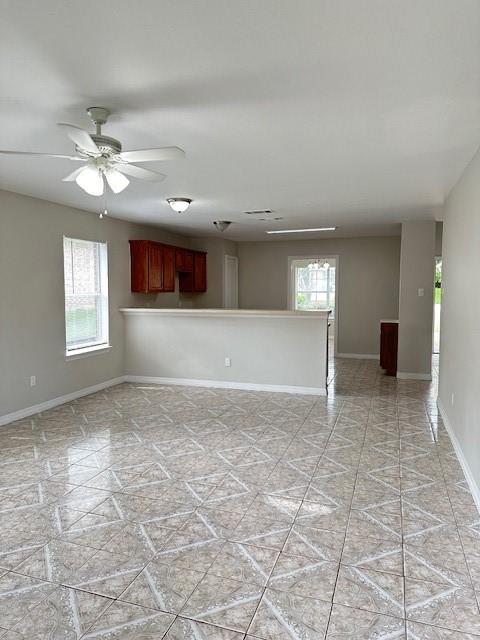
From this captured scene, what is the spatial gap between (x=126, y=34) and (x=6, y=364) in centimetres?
389

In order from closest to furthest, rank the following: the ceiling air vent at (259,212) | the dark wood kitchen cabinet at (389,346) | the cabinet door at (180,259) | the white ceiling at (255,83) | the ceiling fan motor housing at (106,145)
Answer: the white ceiling at (255,83)
the ceiling fan motor housing at (106,145)
the ceiling air vent at (259,212)
the dark wood kitchen cabinet at (389,346)
the cabinet door at (180,259)

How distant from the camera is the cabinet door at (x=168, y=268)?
7398mm

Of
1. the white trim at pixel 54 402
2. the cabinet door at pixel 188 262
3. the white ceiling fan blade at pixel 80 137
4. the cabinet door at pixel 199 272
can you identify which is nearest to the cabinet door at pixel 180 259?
the cabinet door at pixel 188 262

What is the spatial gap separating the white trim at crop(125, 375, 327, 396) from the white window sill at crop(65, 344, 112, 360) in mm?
707

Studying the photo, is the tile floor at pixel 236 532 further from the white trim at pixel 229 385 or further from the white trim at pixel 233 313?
the white trim at pixel 233 313

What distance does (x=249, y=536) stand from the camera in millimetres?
2564

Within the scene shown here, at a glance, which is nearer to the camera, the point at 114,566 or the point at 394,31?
the point at 394,31

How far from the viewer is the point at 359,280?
898cm

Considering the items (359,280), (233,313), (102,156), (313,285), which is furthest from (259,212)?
(313,285)

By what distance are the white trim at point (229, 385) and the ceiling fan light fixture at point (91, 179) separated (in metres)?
4.00

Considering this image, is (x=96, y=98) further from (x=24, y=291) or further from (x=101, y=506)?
(x=24, y=291)

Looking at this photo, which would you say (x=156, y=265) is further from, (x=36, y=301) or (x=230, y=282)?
(x=230, y=282)

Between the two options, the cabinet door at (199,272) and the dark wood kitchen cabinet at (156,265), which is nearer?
the dark wood kitchen cabinet at (156,265)

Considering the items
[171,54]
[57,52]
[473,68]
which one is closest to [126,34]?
[171,54]
